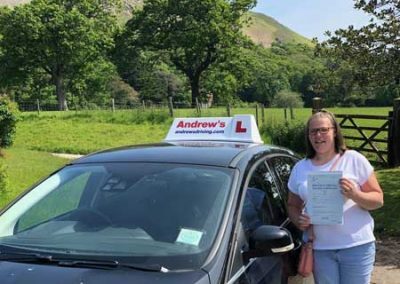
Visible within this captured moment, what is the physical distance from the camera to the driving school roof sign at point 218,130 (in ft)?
15.3

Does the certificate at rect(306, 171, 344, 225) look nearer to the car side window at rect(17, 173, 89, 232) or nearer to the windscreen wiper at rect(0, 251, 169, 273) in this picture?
the windscreen wiper at rect(0, 251, 169, 273)

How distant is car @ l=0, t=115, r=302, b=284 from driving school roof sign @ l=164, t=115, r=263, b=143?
1.12 feet

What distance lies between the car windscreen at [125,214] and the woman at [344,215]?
642 mm

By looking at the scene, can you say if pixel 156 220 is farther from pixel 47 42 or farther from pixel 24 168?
pixel 47 42

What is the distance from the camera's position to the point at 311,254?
3674mm

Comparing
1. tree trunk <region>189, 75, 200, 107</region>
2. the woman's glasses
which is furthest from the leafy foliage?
the woman's glasses

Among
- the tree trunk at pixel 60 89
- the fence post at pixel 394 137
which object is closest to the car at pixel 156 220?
the fence post at pixel 394 137

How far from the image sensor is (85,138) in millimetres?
25016

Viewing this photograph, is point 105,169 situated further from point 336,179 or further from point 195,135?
point 336,179

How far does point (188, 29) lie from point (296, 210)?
55.0 meters

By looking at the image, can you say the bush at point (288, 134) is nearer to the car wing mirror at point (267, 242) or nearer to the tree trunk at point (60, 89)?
the car wing mirror at point (267, 242)

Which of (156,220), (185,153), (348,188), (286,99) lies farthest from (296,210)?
(286,99)

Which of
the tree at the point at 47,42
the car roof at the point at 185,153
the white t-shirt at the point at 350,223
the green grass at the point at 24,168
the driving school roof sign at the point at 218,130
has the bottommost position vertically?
the green grass at the point at 24,168

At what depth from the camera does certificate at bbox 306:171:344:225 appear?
11.6ft
